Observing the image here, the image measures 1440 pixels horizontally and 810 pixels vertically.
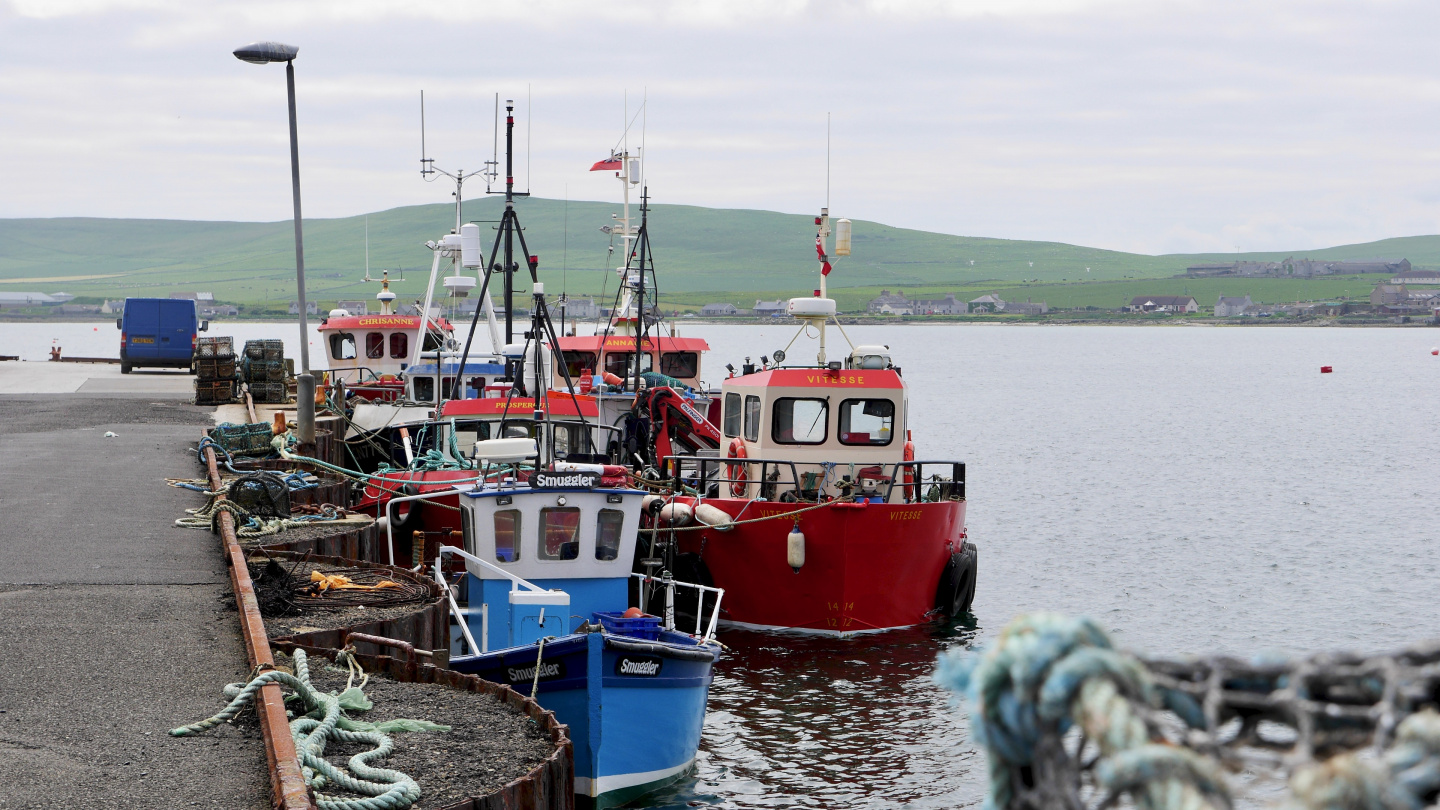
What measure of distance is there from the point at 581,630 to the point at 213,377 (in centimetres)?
2389

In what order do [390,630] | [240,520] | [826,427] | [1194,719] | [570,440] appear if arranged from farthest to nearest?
1. [570,440]
2. [826,427]
3. [240,520]
4. [390,630]
5. [1194,719]

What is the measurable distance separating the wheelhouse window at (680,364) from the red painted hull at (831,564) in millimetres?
11824

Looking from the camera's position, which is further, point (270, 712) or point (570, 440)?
point (570, 440)

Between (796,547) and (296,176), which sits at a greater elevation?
(296,176)

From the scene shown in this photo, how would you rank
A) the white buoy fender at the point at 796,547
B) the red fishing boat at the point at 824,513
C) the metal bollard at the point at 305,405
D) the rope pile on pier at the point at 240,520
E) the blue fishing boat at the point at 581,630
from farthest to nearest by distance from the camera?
the metal bollard at the point at 305,405
the red fishing boat at the point at 824,513
the white buoy fender at the point at 796,547
the rope pile on pier at the point at 240,520
the blue fishing boat at the point at 581,630

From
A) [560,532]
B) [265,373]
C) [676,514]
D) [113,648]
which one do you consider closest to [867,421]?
[676,514]

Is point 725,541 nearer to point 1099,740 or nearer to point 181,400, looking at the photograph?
point 1099,740

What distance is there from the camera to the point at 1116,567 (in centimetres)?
2652

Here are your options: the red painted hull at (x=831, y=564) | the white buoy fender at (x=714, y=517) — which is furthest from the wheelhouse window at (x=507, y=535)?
the red painted hull at (x=831, y=564)

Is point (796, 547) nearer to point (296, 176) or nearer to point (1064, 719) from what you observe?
point (296, 176)

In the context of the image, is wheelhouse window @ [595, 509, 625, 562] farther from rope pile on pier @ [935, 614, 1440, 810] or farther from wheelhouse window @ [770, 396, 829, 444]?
rope pile on pier @ [935, 614, 1440, 810]

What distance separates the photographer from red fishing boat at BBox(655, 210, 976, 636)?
17906 mm

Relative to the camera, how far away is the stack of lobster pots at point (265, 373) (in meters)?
33.4

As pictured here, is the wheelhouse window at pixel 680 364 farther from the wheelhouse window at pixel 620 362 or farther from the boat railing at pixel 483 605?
the boat railing at pixel 483 605
